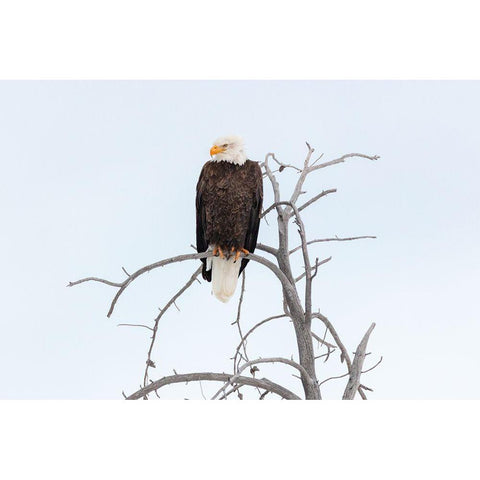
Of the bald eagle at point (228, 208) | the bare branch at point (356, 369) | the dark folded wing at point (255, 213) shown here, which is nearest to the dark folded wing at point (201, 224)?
the bald eagle at point (228, 208)

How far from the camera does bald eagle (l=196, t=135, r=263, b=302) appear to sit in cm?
507

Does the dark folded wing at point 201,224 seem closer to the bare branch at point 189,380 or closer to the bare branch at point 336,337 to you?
the bare branch at point 336,337

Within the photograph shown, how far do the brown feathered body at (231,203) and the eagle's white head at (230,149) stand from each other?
4 centimetres

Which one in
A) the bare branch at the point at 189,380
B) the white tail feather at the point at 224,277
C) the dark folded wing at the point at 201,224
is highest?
the dark folded wing at the point at 201,224

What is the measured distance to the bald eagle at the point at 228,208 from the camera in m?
5.07

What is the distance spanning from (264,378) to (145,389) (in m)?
0.83

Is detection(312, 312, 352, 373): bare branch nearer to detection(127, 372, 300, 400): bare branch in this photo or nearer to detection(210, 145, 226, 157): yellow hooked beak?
detection(127, 372, 300, 400): bare branch

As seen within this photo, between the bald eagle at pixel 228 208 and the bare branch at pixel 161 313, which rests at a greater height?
the bald eagle at pixel 228 208

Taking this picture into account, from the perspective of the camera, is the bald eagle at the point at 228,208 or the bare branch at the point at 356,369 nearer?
the bare branch at the point at 356,369

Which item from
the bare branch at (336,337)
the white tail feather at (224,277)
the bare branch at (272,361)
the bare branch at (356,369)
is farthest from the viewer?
the white tail feather at (224,277)

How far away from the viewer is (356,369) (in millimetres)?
4395

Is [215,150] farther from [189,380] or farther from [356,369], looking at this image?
[356,369]

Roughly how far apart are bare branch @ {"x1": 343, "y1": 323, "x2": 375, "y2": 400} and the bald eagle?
1.23 metres

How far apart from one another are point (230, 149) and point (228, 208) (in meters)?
0.53
